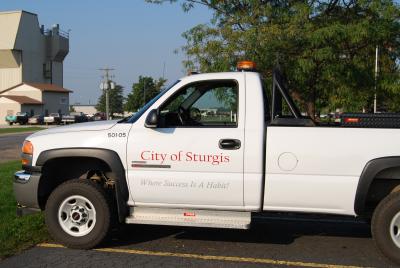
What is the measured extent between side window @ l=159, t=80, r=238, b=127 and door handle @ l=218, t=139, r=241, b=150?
23 cm

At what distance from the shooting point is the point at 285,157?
5.54 metres

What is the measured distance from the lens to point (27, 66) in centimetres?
8075

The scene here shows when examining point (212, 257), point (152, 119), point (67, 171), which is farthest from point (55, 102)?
point (212, 257)

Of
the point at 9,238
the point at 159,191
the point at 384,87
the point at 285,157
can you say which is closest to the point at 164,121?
the point at 159,191

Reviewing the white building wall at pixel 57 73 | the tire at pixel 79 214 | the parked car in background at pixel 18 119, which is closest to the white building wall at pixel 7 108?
the parked car in background at pixel 18 119

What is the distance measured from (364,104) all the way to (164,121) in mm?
6343

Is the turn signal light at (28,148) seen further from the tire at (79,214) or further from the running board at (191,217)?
the running board at (191,217)

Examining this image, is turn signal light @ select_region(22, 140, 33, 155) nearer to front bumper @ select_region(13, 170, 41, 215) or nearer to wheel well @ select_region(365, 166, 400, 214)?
front bumper @ select_region(13, 170, 41, 215)

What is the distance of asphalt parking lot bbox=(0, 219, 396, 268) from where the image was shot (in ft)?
18.2

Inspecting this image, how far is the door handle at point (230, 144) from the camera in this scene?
5.64 metres

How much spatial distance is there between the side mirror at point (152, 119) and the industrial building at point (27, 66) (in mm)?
69478

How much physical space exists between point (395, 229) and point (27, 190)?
397 centimetres

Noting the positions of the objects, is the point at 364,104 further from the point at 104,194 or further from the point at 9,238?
the point at 9,238

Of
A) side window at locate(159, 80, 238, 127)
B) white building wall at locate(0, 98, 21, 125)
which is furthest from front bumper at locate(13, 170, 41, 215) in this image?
white building wall at locate(0, 98, 21, 125)
